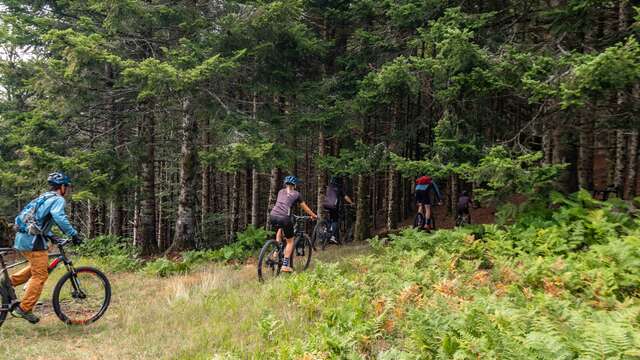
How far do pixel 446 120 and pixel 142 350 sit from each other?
24.5 ft

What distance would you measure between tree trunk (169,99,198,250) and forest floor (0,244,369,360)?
446 centimetres

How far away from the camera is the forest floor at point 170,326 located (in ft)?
17.0

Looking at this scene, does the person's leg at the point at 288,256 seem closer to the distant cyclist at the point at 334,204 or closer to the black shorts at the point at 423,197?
the distant cyclist at the point at 334,204

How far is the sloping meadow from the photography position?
3.83 m

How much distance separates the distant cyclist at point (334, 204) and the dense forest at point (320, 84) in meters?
1.00

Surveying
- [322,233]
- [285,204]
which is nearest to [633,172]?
[322,233]

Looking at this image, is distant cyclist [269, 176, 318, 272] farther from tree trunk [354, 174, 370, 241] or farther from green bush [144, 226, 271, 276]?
tree trunk [354, 174, 370, 241]

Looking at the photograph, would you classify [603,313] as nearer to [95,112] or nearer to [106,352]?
[106,352]

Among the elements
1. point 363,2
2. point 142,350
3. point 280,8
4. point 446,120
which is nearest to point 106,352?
point 142,350

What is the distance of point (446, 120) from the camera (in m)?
9.05

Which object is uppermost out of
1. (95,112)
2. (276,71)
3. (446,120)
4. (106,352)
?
(276,71)

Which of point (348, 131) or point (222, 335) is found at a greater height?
point (348, 131)

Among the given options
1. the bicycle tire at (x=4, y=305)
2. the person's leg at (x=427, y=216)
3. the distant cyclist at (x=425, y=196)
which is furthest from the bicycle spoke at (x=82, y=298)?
the distant cyclist at (x=425, y=196)

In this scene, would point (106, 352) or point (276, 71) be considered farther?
point (276, 71)
